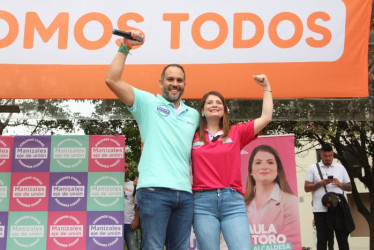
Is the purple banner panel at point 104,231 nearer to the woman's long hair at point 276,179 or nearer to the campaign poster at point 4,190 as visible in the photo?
the campaign poster at point 4,190

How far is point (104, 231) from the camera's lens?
446cm

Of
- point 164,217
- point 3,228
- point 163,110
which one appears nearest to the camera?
point 164,217

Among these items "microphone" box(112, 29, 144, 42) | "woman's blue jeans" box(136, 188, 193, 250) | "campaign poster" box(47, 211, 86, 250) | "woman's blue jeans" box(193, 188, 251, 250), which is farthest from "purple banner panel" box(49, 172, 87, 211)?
"microphone" box(112, 29, 144, 42)

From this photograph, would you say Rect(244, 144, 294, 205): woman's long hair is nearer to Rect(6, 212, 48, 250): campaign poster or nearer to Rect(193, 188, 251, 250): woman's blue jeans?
Rect(6, 212, 48, 250): campaign poster

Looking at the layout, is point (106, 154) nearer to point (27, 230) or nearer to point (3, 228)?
point (27, 230)

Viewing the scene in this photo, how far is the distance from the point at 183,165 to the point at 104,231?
2033 millimetres

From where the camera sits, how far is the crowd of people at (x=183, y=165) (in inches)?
106

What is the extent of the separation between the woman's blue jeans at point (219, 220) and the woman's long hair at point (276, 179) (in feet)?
9.34

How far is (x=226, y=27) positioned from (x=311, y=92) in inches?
41.0

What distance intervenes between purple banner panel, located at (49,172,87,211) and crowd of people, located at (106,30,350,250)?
1.78 m

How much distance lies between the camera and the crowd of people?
2.70 metres

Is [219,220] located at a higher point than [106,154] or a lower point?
lower

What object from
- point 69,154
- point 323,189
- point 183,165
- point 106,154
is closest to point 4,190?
point 69,154

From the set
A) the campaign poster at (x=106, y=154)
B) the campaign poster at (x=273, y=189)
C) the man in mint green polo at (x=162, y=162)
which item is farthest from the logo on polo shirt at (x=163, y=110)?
the campaign poster at (x=273, y=189)
